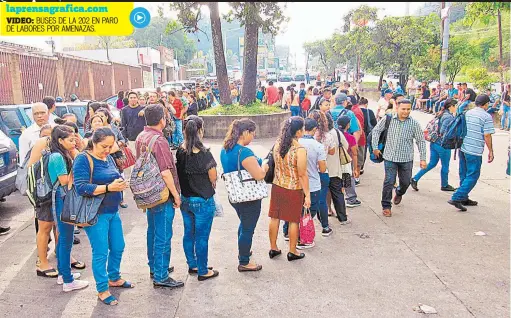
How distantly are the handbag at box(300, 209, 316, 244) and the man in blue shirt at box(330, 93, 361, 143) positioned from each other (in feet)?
6.46

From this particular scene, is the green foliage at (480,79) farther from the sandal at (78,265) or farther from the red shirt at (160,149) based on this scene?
the sandal at (78,265)

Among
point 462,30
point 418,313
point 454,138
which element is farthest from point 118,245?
point 462,30

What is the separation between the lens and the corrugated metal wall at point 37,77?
54.2 feet

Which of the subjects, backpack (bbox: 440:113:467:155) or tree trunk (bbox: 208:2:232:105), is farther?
tree trunk (bbox: 208:2:232:105)

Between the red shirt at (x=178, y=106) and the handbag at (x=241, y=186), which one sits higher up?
the red shirt at (x=178, y=106)

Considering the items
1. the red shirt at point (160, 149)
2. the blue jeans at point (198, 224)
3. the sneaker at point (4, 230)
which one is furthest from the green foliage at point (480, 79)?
the sneaker at point (4, 230)

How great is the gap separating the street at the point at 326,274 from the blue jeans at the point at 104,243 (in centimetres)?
27

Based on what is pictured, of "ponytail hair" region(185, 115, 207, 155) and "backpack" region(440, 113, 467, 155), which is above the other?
"ponytail hair" region(185, 115, 207, 155)

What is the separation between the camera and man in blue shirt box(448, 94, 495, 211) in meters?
6.07

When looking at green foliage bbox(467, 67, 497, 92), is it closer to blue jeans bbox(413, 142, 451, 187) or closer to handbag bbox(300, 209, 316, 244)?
blue jeans bbox(413, 142, 451, 187)

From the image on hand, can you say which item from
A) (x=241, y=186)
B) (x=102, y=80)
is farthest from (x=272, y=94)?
(x=102, y=80)

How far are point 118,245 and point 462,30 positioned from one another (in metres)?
53.5

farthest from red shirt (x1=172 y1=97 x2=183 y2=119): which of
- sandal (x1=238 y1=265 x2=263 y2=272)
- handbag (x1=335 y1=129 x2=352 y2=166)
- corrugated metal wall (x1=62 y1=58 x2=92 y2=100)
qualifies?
corrugated metal wall (x1=62 y1=58 x2=92 y2=100)

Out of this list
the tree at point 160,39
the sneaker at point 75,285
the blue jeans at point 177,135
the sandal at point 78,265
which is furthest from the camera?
the tree at point 160,39
